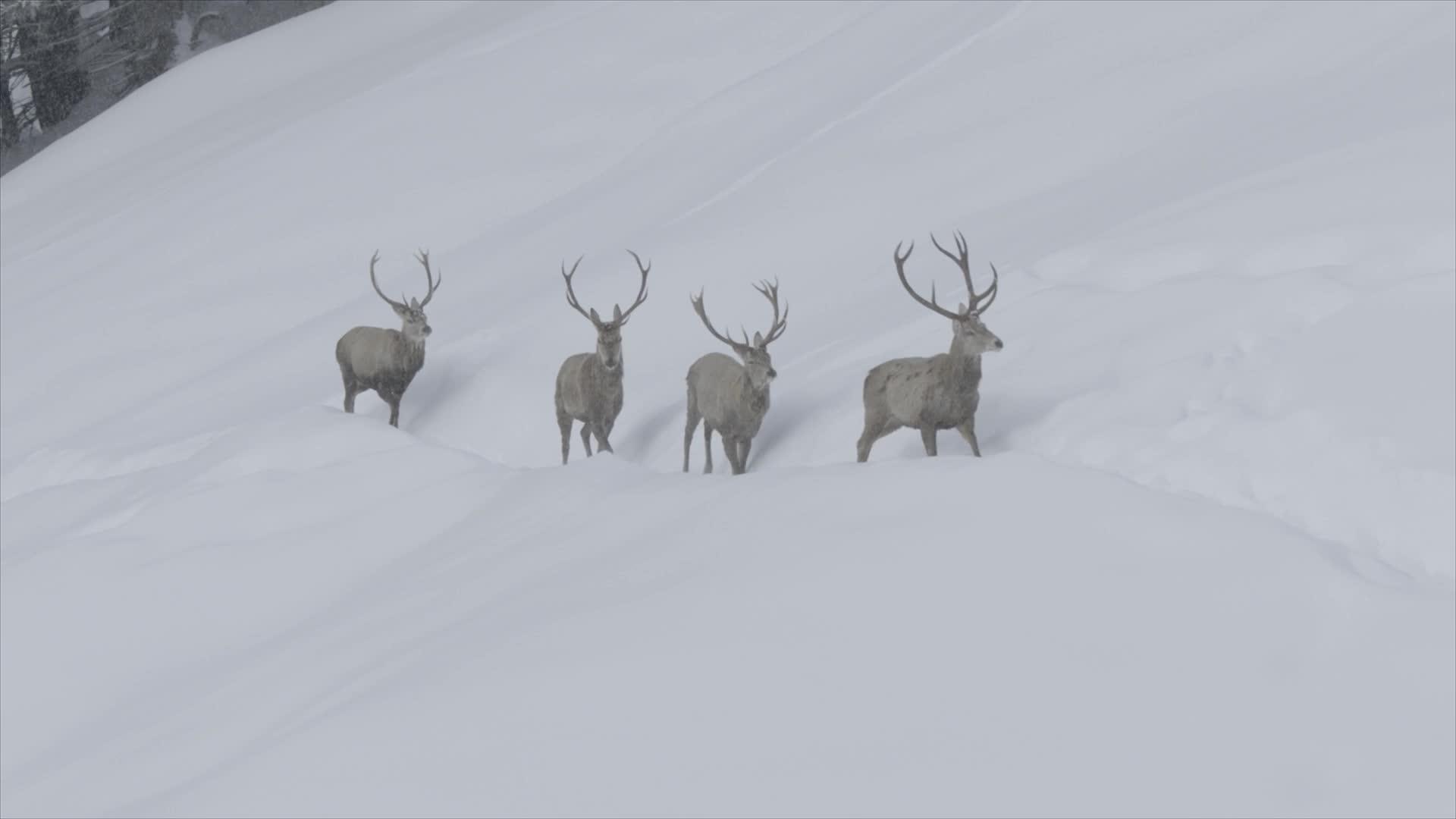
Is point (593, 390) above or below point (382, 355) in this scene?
below

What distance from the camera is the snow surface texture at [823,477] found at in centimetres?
550

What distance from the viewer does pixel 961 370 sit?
898 centimetres

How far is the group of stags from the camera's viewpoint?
29.6ft

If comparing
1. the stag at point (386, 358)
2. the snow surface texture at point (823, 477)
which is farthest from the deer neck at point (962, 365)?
the stag at point (386, 358)

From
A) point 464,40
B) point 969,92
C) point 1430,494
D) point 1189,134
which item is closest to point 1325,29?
point 1189,134

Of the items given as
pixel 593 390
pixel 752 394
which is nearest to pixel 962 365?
pixel 752 394

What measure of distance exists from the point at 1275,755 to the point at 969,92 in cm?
1423

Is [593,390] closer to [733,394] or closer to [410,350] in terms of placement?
[733,394]

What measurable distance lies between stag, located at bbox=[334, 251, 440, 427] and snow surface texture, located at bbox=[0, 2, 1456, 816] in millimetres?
417

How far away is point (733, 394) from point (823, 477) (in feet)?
9.24

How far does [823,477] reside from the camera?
7699 mm

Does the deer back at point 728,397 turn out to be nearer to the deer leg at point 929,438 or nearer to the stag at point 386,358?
the deer leg at point 929,438

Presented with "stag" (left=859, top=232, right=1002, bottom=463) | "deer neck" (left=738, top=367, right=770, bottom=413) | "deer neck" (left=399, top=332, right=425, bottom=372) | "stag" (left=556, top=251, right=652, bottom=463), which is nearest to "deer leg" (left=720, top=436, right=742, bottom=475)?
"deer neck" (left=738, top=367, right=770, bottom=413)

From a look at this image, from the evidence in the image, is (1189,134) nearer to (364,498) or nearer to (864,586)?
(364,498)
